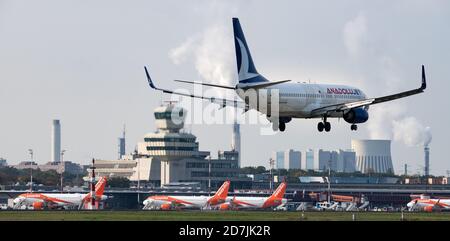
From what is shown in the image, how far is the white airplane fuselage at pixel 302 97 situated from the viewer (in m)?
117

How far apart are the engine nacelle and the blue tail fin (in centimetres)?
1082

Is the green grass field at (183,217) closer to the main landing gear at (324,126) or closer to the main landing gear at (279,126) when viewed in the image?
the main landing gear at (324,126)

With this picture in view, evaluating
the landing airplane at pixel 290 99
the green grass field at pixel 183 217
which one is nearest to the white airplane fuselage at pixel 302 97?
the landing airplane at pixel 290 99

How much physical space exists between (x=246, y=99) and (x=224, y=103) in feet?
13.5

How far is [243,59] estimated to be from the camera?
11731 cm

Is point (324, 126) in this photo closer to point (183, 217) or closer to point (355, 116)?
point (355, 116)

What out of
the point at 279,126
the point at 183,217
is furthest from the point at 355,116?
the point at 183,217

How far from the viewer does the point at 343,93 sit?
12706 centimetres

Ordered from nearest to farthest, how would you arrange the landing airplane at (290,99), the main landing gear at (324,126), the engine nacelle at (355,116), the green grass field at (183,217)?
the landing airplane at (290,99) → the main landing gear at (324,126) → the engine nacelle at (355,116) → the green grass field at (183,217)

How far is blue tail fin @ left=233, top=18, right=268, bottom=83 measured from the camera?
116 m

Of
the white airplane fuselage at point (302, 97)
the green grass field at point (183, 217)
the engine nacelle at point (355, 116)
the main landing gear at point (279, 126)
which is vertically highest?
the white airplane fuselage at point (302, 97)

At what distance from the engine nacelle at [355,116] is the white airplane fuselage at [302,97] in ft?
4.05
